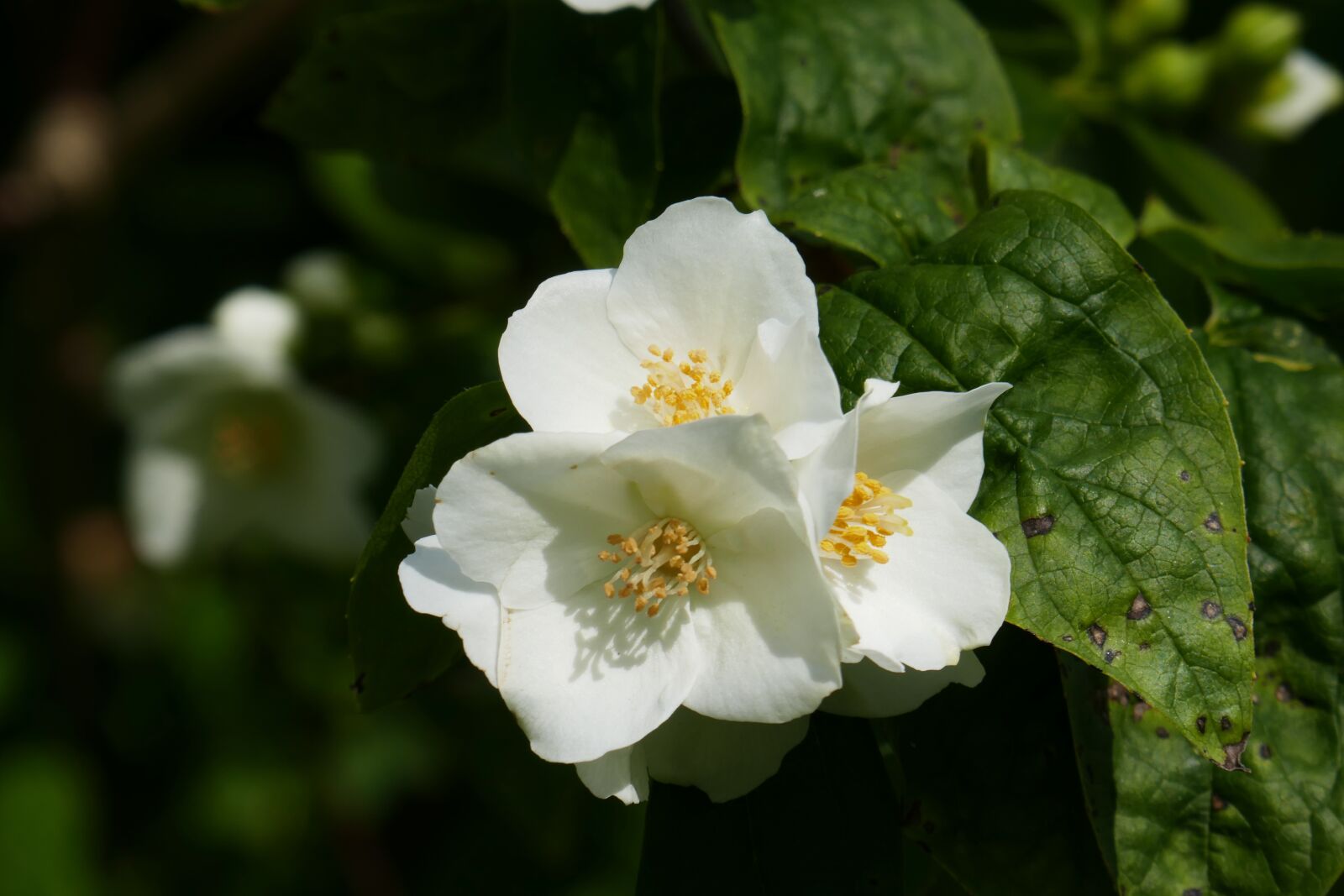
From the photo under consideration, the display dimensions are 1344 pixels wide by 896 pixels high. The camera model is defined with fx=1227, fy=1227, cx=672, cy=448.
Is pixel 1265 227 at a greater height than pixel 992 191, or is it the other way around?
pixel 992 191

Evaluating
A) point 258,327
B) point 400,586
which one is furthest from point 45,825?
point 400,586

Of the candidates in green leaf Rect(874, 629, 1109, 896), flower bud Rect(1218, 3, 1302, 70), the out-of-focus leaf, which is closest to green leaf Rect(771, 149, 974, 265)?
green leaf Rect(874, 629, 1109, 896)

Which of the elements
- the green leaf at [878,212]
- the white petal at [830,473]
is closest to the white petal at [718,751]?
the white petal at [830,473]

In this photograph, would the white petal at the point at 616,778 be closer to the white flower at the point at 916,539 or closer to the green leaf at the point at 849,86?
the white flower at the point at 916,539

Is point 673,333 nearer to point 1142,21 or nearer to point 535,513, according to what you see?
point 535,513

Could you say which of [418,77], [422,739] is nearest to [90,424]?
[422,739]

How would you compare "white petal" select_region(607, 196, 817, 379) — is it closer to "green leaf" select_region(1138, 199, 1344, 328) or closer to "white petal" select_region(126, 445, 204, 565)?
"green leaf" select_region(1138, 199, 1344, 328)

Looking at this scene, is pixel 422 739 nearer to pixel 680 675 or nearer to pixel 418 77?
pixel 418 77
